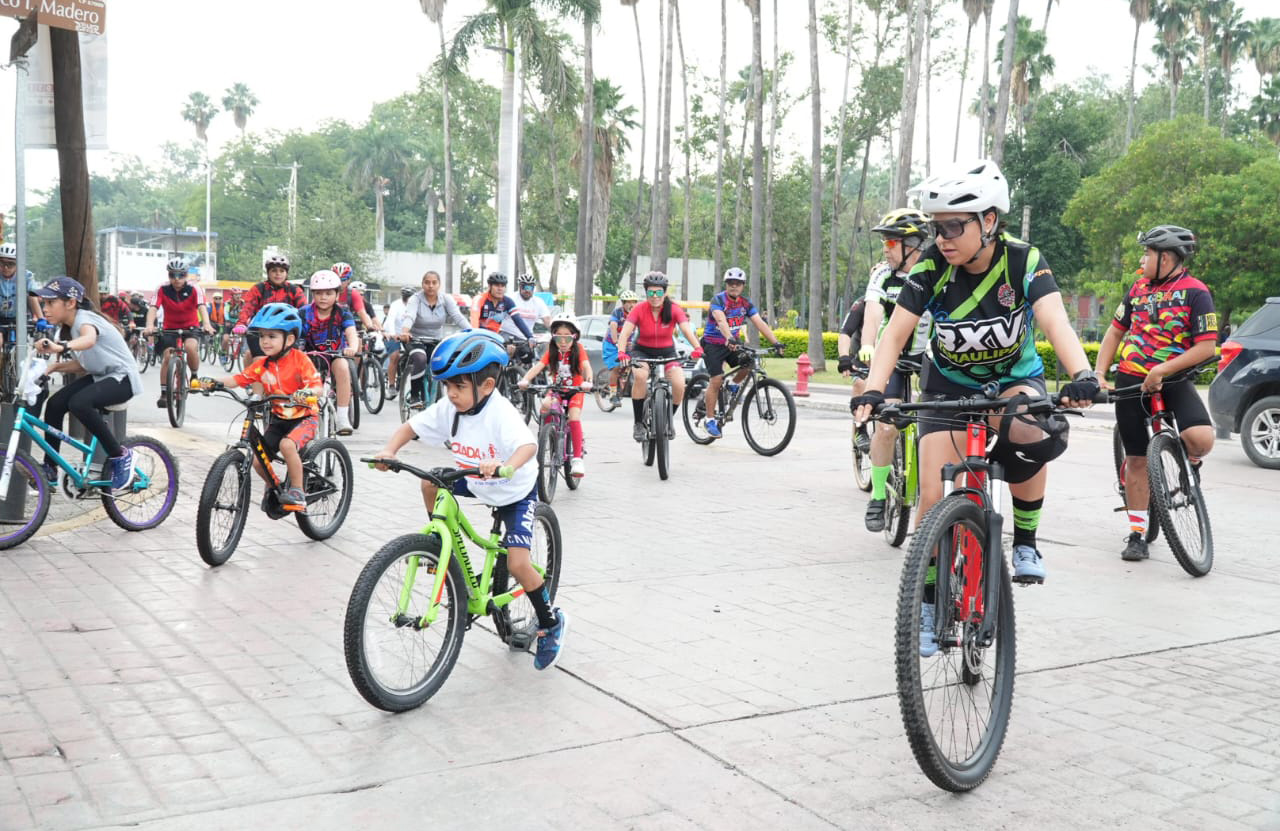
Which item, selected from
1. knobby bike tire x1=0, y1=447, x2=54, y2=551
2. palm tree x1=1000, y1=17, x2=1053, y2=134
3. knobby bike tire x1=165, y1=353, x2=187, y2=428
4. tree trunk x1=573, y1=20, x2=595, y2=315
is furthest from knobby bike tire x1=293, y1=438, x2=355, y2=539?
palm tree x1=1000, y1=17, x2=1053, y2=134

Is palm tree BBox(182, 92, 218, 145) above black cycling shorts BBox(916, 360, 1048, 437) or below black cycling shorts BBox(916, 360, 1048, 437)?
above

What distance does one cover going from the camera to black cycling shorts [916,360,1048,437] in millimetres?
4836

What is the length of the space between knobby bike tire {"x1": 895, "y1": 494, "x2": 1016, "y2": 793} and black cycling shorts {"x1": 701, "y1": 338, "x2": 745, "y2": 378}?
376 inches

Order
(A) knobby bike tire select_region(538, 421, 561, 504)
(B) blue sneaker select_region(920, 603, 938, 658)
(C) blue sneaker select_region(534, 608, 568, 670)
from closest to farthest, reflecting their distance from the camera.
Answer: (B) blue sneaker select_region(920, 603, 938, 658)
(C) blue sneaker select_region(534, 608, 568, 670)
(A) knobby bike tire select_region(538, 421, 561, 504)

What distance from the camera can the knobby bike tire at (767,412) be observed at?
1410 cm

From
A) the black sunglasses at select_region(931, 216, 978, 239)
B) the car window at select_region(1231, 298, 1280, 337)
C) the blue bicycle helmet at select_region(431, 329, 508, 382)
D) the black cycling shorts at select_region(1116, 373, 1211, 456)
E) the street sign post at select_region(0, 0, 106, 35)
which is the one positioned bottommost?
the black cycling shorts at select_region(1116, 373, 1211, 456)

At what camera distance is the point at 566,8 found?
3594cm

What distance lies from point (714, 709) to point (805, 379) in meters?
20.7

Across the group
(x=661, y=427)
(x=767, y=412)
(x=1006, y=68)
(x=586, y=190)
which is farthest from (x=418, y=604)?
(x=586, y=190)

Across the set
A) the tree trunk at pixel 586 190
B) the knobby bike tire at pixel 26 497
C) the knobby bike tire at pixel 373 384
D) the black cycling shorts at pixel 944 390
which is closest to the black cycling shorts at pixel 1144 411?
the black cycling shorts at pixel 944 390

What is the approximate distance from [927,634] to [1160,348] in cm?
455

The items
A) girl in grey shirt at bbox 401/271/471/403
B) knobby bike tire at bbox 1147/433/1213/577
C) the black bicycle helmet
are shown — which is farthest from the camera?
girl in grey shirt at bbox 401/271/471/403

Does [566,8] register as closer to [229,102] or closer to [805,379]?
[805,379]

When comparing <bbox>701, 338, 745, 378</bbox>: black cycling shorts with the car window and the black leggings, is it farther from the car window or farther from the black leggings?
the black leggings
